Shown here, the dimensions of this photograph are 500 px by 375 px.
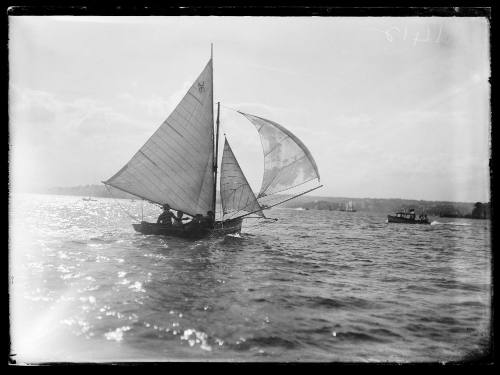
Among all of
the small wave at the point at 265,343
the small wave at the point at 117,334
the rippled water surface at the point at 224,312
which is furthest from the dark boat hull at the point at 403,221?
the small wave at the point at 117,334

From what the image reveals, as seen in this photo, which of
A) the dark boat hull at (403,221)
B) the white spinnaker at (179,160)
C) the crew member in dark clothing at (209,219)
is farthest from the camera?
the dark boat hull at (403,221)

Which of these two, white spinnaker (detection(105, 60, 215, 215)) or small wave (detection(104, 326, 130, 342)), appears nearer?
small wave (detection(104, 326, 130, 342))

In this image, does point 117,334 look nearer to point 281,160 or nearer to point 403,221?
point 281,160

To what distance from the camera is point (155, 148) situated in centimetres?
1722

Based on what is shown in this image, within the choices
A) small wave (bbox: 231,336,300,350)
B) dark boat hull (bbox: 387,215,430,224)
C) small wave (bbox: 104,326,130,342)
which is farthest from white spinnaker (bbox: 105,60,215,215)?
dark boat hull (bbox: 387,215,430,224)

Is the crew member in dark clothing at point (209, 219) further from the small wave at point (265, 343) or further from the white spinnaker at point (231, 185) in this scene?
the small wave at point (265, 343)

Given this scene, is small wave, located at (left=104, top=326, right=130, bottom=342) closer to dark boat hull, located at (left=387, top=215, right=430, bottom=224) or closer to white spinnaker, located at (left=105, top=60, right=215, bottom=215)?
white spinnaker, located at (left=105, top=60, right=215, bottom=215)

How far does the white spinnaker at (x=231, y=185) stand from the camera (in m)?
21.2

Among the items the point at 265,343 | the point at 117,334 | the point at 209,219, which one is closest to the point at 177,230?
the point at 209,219

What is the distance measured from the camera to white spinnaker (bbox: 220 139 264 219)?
21.2 m

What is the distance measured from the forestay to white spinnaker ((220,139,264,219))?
221cm
